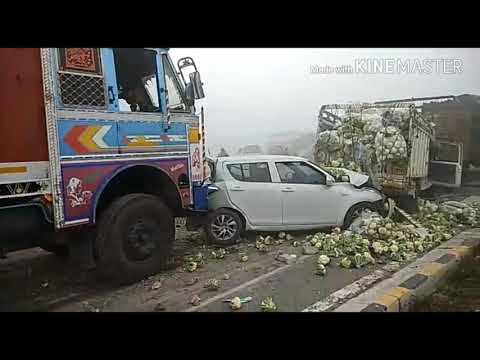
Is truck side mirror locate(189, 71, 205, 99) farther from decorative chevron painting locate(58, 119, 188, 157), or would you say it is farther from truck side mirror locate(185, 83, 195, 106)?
decorative chevron painting locate(58, 119, 188, 157)

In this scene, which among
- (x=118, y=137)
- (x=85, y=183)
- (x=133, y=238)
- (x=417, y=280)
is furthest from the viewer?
(x=417, y=280)

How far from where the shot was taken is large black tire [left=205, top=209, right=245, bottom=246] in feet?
10.1

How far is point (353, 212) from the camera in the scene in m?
3.14

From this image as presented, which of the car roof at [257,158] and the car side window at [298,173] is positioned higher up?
the car roof at [257,158]

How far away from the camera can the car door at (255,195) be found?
10.1 feet

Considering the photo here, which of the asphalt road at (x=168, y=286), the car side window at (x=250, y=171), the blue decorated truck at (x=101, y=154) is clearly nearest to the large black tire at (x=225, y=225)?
the blue decorated truck at (x=101, y=154)

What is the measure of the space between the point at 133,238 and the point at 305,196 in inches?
57.1

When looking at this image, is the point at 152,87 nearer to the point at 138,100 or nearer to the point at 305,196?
the point at 138,100

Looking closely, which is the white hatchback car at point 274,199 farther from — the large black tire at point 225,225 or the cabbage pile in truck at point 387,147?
the cabbage pile in truck at point 387,147

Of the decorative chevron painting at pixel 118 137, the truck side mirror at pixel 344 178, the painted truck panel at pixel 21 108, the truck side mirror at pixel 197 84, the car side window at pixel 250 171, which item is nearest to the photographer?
the painted truck panel at pixel 21 108

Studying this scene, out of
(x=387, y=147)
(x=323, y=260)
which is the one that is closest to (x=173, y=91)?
(x=323, y=260)

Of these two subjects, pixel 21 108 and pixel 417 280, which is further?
pixel 417 280

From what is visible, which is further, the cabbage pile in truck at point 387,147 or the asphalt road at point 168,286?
the cabbage pile in truck at point 387,147
